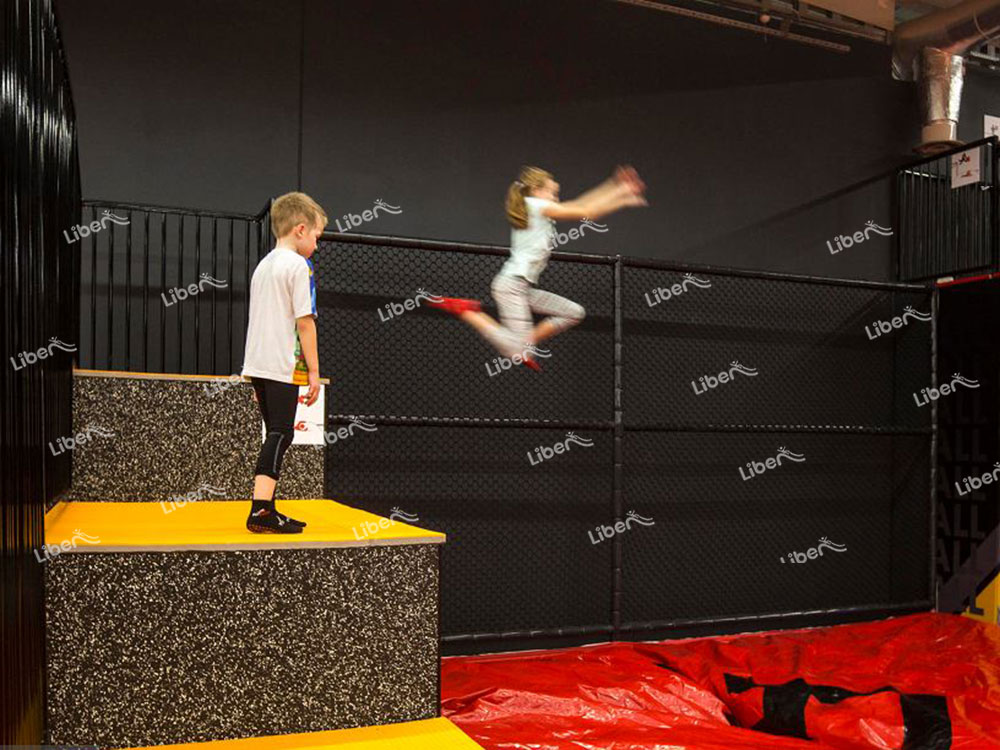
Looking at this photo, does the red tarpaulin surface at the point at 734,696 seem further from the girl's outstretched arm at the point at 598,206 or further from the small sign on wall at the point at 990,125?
the small sign on wall at the point at 990,125

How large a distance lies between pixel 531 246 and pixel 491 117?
170cm

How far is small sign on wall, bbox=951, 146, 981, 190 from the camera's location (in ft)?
18.2

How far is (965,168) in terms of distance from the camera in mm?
5617

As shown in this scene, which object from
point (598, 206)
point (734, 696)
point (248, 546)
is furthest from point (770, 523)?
point (248, 546)

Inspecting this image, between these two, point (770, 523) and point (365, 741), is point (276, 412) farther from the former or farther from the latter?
point (770, 523)

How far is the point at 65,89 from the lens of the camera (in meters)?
2.65

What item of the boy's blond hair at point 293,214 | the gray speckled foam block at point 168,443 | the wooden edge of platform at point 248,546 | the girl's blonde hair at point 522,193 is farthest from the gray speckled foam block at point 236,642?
the girl's blonde hair at point 522,193

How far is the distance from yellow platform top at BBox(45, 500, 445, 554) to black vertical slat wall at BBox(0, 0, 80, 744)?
12cm

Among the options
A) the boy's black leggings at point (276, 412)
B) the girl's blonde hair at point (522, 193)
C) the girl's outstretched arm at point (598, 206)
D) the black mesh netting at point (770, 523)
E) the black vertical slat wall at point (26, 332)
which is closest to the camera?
the black vertical slat wall at point (26, 332)

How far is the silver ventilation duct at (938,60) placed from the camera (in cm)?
520

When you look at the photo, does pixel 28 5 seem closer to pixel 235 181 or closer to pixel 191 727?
pixel 191 727

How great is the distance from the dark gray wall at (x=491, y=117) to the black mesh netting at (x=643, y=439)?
32 centimetres

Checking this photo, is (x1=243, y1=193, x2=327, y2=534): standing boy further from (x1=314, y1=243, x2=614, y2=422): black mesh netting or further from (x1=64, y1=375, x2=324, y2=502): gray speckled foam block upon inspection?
(x1=314, y1=243, x2=614, y2=422): black mesh netting

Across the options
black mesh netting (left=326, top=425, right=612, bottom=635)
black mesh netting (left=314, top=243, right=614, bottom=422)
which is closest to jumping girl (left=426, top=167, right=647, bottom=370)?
black mesh netting (left=314, top=243, right=614, bottom=422)
